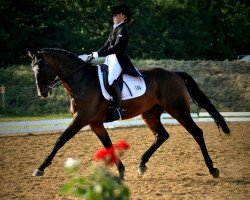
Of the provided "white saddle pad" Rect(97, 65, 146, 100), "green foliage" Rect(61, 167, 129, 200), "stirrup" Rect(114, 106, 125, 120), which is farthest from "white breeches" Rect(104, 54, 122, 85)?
"green foliage" Rect(61, 167, 129, 200)

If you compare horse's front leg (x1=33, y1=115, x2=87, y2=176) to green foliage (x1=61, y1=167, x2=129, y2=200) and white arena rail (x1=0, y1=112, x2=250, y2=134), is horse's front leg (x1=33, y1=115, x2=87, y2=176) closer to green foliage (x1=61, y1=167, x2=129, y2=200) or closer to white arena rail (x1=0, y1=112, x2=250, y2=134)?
green foliage (x1=61, y1=167, x2=129, y2=200)

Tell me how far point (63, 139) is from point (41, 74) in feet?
3.75

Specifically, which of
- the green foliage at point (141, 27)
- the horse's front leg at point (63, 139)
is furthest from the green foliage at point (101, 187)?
the green foliage at point (141, 27)

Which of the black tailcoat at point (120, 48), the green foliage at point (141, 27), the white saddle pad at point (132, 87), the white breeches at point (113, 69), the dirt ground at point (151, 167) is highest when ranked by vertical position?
the black tailcoat at point (120, 48)

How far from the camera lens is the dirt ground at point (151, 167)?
6.54 m

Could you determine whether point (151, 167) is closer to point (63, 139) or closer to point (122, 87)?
point (122, 87)

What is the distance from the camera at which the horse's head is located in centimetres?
756

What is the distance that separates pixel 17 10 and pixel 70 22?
18.8 feet

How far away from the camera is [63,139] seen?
7336 millimetres

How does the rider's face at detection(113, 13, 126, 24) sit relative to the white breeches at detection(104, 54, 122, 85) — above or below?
above

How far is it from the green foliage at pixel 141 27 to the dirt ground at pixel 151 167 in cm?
1739

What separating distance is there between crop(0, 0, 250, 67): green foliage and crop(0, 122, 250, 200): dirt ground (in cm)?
1739

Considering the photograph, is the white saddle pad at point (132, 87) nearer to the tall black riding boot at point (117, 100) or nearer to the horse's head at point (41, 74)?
the tall black riding boot at point (117, 100)

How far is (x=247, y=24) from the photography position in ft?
165
